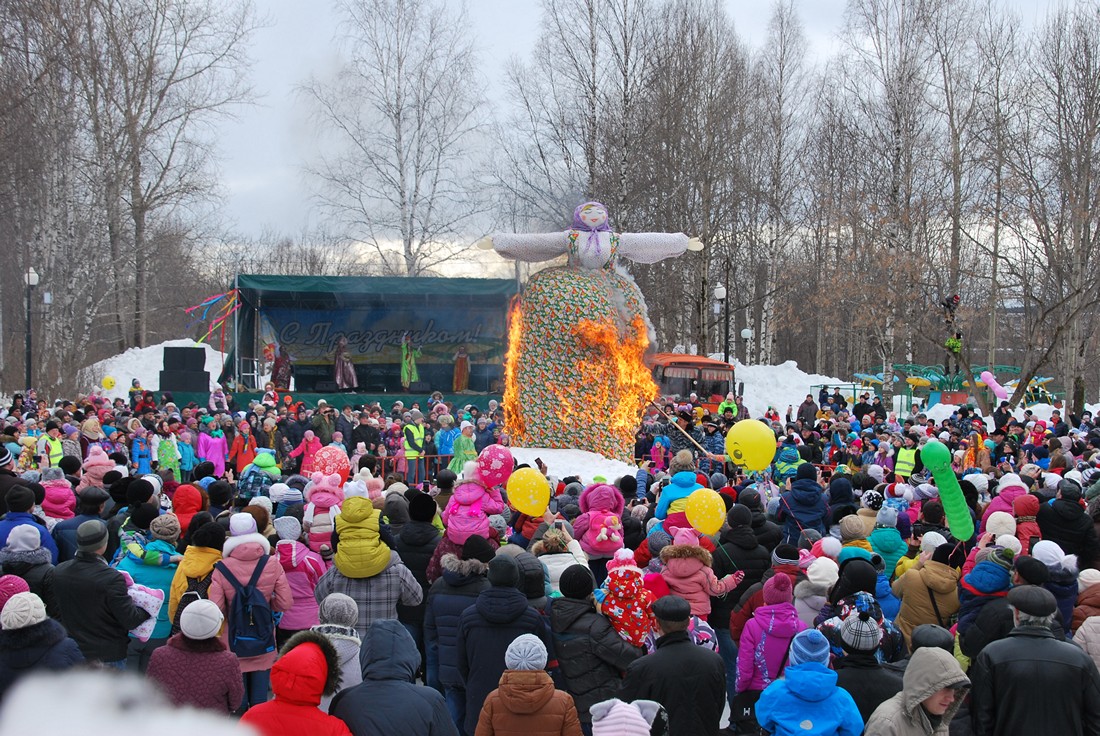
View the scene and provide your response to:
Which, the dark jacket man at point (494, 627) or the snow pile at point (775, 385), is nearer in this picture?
the dark jacket man at point (494, 627)

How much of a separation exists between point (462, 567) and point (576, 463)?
7979mm

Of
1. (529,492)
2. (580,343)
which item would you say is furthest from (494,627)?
Answer: (580,343)

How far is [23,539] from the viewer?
243 inches

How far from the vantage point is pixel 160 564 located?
6.30 m

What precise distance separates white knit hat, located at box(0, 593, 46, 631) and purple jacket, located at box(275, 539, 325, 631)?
5.64 feet

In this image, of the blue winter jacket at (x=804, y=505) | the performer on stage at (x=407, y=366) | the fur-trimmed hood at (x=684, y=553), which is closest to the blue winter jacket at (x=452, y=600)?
the fur-trimmed hood at (x=684, y=553)

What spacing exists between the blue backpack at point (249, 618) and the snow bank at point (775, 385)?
25888 mm

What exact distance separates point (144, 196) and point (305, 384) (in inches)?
368

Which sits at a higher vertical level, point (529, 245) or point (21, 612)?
point (529, 245)

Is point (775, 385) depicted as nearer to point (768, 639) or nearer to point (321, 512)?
point (321, 512)

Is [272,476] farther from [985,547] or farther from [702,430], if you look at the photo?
[702,430]

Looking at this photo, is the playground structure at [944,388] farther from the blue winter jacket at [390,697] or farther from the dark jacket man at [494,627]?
the blue winter jacket at [390,697]

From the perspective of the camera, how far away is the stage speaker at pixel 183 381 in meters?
24.2

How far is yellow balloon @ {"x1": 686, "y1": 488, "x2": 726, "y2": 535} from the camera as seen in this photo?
23.8 feet
